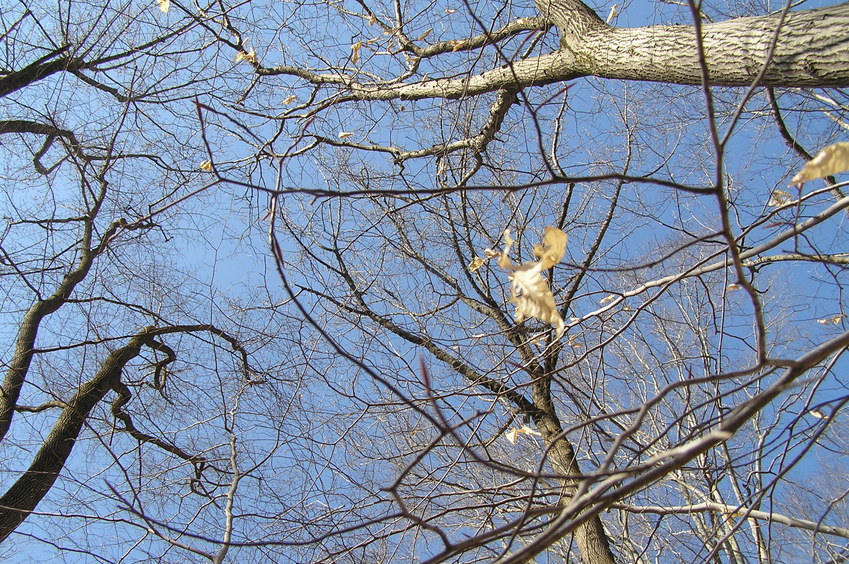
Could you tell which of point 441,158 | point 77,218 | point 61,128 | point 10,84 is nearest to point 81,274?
point 77,218

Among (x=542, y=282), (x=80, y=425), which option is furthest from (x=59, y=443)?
(x=542, y=282)

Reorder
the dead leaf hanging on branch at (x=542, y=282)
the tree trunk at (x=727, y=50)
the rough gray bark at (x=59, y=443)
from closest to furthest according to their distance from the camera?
the dead leaf hanging on branch at (x=542, y=282) → the tree trunk at (x=727, y=50) → the rough gray bark at (x=59, y=443)

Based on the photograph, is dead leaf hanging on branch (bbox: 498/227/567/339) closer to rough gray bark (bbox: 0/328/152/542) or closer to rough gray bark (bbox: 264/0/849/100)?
rough gray bark (bbox: 264/0/849/100)

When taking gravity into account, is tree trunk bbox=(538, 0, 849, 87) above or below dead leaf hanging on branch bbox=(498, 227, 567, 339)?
above

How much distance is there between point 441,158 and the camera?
11.8 ft

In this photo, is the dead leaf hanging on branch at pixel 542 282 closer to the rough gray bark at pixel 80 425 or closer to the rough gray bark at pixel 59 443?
the rough gray bark at pixel 80 425

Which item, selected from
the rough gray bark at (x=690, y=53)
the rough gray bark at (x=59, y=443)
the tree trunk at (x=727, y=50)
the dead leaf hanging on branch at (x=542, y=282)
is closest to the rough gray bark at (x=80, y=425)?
the rough gray bark at (x=59, y=443)

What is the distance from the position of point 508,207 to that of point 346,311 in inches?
57.7

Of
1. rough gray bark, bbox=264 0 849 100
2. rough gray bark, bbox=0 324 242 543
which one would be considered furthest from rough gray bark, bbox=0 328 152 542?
rough gray bark, bbox=264 0 849 100

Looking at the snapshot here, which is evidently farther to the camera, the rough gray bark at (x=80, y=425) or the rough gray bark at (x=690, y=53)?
the rough gray bark at (x=80, y=425)

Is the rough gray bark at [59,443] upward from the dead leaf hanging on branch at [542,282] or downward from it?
upward

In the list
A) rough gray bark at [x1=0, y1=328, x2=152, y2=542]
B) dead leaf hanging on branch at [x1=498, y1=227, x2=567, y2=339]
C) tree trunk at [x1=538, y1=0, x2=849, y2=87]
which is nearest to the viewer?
dead leaf hanging on branch at [x1=498, y1=227, x2=567, y2=339]

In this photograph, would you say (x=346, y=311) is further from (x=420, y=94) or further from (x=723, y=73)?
(x=723, y=73)

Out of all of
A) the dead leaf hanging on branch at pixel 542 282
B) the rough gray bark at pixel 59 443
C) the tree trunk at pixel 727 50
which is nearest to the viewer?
the dead leaf hanging on branch at pixel 542 282
